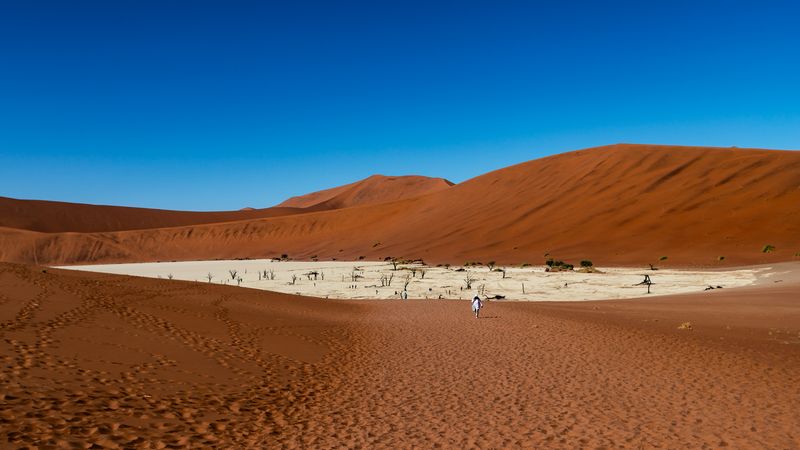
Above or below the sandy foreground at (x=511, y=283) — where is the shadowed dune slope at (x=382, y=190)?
above

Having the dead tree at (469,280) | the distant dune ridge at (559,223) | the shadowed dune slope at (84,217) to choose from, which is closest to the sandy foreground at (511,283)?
the dead tree at (469,280)

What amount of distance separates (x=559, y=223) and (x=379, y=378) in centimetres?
4939

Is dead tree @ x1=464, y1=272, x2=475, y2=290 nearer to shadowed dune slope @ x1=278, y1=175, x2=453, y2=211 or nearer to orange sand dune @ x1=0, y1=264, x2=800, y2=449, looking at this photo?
orange sand dune @ x1=0, y1=264, x2=800, y2=449

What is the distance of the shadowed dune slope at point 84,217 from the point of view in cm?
12031

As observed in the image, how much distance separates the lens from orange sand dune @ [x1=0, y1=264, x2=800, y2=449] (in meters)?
7.47

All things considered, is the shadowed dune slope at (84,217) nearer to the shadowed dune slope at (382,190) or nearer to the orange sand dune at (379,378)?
the shadowed dune slope at (382,190)

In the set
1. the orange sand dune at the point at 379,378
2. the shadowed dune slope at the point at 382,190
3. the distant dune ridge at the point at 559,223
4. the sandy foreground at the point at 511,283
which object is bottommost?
the orange sand dune at the point at 379,378

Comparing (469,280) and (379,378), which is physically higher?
(469,280)

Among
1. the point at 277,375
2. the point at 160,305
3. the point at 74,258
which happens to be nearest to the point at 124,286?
the point at 160,305

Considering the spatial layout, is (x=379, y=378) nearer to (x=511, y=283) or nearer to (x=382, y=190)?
(x=511, y=283)

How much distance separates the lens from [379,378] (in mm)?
11328

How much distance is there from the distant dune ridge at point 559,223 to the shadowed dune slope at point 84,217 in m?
38.2

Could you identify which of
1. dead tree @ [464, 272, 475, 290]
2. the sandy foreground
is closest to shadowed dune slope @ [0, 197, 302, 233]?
the sandy foreground

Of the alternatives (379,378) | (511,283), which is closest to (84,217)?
(511,283)
